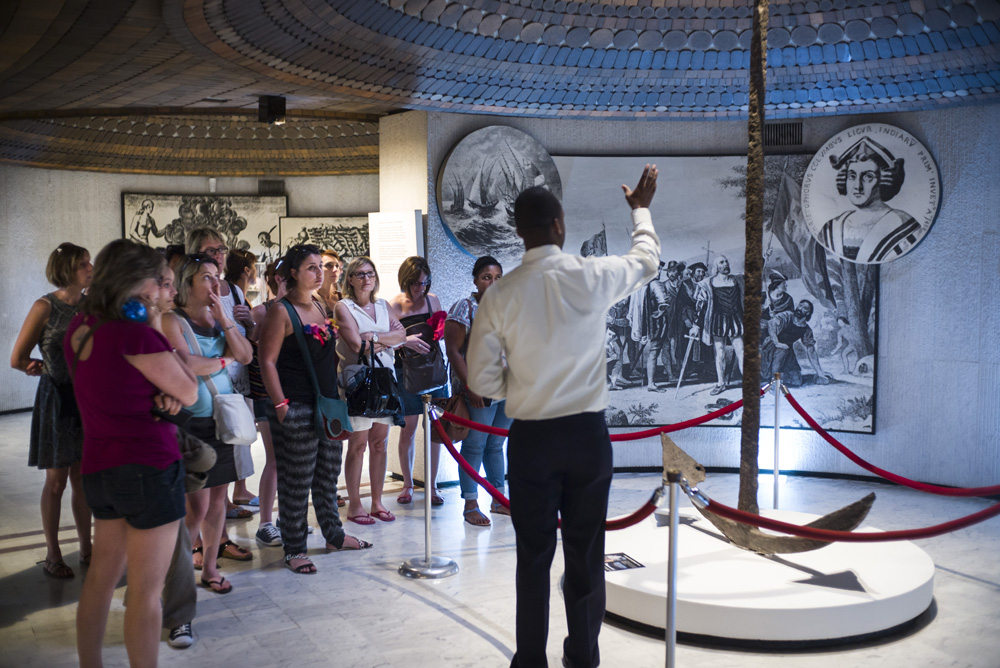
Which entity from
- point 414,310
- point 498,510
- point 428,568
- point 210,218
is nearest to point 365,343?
point 414,310

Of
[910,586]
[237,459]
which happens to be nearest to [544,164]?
[237,459]

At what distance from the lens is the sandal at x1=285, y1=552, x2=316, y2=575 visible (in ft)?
19.3

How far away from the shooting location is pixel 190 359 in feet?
15.7

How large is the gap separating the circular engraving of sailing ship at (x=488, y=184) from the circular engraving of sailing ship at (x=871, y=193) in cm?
263

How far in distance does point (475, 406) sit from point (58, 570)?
3158 mm

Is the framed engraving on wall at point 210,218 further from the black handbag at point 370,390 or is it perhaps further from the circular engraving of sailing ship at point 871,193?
the circular engraving of sailing ship at point 871,193

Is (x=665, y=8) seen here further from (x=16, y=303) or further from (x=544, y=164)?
(x=16, y=303)

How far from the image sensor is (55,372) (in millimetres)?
5551

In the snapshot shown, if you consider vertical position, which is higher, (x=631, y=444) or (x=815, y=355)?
(x=815, y=355)

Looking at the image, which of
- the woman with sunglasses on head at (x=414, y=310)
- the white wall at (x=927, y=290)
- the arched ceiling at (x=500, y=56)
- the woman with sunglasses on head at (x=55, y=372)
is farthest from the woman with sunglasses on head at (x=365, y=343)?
the woman with sunglasses on head at (x=55, y=372)

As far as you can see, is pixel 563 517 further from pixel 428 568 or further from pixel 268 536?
pixel 268 536

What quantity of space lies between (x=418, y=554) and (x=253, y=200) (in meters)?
8.97

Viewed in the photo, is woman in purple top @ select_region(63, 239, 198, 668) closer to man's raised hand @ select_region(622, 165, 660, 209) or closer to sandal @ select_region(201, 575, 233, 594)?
sandal @ select_region(201, 575, 233, 594)

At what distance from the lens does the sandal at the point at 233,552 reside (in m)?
6.21
